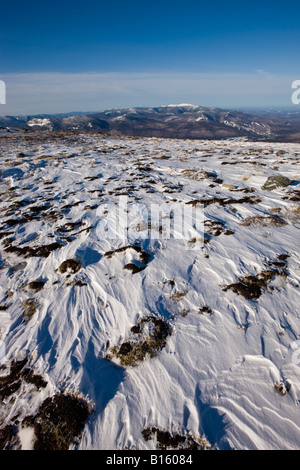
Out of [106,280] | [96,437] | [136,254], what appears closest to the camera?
[96,437]

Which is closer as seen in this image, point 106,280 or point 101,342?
point 101,342

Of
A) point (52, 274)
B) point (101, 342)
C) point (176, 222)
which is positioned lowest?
point (101, 342)

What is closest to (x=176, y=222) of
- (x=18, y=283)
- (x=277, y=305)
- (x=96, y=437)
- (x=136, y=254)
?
(x=136, y=254)

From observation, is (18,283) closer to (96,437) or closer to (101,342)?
(101,342)

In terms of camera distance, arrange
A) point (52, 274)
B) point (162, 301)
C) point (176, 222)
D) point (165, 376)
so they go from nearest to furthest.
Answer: point (165, 376)
point (162, 301)
point (52, 274)
point (176, 222)

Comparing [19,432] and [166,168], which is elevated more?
[166,168]

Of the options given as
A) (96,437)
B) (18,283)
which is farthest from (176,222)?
(96,437)

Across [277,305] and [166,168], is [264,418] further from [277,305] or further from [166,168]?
[166,168]
